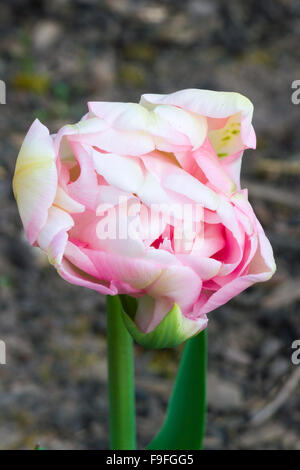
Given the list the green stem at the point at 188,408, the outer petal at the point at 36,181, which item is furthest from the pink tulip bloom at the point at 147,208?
the green stem at the point at 188,408

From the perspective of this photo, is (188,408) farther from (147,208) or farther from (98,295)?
(98,295)

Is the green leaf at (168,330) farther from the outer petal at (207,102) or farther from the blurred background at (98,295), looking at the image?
the blurred background at (98,295)

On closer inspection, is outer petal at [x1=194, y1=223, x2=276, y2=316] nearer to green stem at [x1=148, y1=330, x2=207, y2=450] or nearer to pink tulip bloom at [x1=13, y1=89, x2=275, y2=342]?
pink tulip bloom at [x1=13, y1=89, x2=275, y2=342]

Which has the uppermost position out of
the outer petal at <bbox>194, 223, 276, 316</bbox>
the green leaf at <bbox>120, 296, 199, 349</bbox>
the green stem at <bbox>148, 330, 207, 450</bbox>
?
the outer petal at <bbox>194, 223, 276, 316</bbox>

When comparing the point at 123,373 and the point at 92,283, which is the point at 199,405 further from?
the point at 92,283

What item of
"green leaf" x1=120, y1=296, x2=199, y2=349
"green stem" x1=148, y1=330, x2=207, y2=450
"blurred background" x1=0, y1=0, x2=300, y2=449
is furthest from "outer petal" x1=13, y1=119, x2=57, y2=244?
"blurred background" x1=0, y1=0, x2=300, y2=449

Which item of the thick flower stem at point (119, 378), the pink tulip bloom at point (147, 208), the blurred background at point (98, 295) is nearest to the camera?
the pink tulip bloom at point (147, 208)

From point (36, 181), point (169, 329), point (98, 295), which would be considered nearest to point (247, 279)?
point (169, 329)
